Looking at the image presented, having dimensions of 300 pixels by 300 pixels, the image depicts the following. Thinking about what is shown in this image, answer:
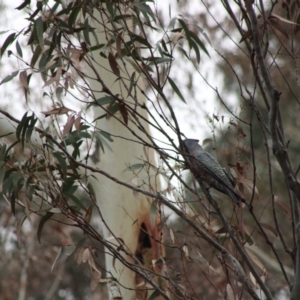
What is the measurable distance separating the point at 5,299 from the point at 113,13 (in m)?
5.41

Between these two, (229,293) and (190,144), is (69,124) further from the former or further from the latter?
(229,293)

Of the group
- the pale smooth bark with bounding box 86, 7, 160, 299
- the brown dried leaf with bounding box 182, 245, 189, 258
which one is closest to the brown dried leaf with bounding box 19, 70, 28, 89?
the brown dried leaf with bounding box 182, 245, 189, 258

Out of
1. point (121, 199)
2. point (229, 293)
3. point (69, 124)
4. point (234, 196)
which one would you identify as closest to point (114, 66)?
point (69, 124)

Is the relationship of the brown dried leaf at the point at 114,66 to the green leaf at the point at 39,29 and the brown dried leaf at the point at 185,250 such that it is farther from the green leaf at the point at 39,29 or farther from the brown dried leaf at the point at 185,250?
the brown dried leaf at the point at 185,250

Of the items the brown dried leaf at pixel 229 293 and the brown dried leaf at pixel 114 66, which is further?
the brown dried leaf at pixel 114 66

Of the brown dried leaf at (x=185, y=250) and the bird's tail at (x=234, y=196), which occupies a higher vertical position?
the bird's tail at (x=234, y=196)

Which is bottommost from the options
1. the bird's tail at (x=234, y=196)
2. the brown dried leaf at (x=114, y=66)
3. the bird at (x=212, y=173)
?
the bird's tail at (x=234, y=196)

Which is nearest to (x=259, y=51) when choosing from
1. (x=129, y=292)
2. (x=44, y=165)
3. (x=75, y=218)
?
(x=75, y=218)

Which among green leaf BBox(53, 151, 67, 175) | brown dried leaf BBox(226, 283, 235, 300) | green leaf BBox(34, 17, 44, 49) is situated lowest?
brown dried leaf BBox(226, 283, 235, 300)

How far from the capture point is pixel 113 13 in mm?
2402

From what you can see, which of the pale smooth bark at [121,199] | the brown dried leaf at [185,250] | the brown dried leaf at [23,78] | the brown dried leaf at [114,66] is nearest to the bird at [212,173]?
the brown dried leaf at [185,250]

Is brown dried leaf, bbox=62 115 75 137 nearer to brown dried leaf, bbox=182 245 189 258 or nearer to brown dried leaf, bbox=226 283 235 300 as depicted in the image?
brown dried leaf, bbox=182 245 189 258

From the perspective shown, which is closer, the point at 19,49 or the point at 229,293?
the point at 229,293

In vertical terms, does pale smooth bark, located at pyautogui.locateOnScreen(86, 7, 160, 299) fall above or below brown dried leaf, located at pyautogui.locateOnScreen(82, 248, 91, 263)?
above
